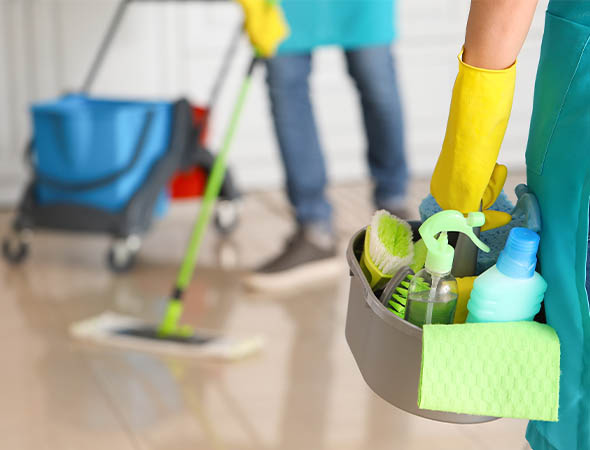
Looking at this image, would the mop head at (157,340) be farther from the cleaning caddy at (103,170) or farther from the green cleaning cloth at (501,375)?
the green cleaning cloth at (501,375)

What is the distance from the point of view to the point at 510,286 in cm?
59

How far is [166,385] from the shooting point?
1480 mm

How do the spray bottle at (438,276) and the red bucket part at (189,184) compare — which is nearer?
the spray bottle at (438,276)

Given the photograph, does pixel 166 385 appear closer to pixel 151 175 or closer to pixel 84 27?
pixel 151 175

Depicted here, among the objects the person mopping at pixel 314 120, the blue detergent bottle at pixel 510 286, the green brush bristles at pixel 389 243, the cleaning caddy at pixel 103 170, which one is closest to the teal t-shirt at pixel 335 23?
the person mopping at pixel 314 120

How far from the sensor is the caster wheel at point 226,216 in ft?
7.54

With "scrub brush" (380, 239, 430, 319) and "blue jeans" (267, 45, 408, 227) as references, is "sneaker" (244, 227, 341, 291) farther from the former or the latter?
"scrub brush" (380, 239, 430, 319)

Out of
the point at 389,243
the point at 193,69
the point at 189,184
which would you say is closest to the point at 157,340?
the point at 189,184

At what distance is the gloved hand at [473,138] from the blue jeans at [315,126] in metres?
1.23

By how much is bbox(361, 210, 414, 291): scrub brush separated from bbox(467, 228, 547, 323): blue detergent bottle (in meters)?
0.08

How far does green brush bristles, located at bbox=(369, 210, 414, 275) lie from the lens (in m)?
0.66

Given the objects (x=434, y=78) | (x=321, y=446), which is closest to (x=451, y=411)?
(x=321, y=446)

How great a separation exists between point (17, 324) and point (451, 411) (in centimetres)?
135

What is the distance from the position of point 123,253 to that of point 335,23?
0.75 meters
